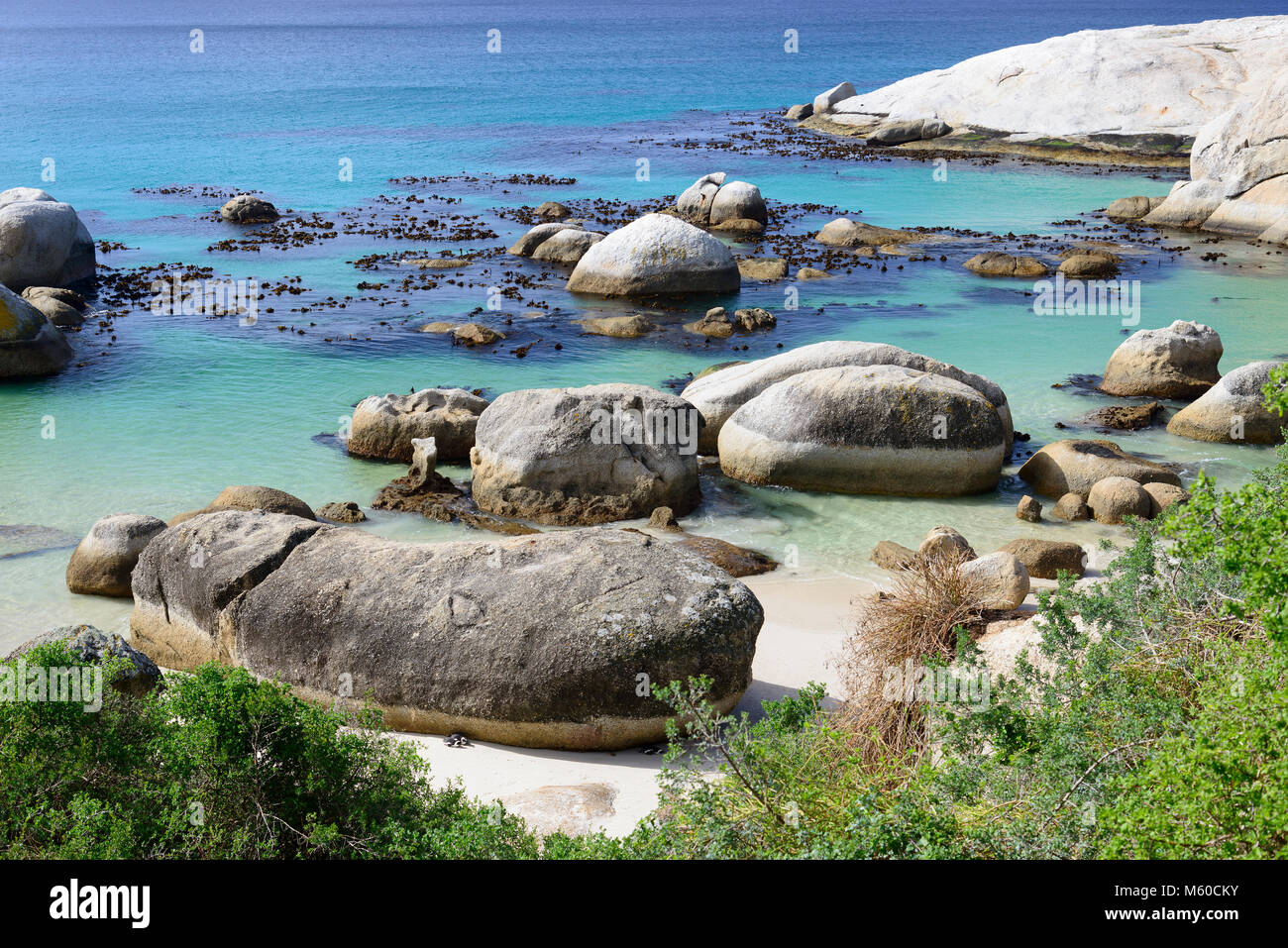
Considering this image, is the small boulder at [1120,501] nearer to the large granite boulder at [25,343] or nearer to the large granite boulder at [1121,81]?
the large granite boulder at [25,343]

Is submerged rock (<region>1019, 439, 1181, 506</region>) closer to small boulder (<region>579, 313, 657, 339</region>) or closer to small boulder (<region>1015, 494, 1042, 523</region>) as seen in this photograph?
small boulder (<region>1015, 494, 1042, 523</region>)

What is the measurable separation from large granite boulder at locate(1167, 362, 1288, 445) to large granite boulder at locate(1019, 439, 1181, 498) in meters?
2.17

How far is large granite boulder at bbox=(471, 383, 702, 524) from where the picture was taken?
16188 mm

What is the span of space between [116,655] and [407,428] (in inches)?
351

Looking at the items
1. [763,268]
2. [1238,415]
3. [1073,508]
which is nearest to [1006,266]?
[763,268]

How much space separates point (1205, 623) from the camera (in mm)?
7879

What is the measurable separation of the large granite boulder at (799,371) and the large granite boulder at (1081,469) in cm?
130

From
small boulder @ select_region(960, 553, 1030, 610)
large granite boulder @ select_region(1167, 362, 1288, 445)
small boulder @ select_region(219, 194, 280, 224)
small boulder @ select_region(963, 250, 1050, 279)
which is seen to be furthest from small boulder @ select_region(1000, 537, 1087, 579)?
small boulder @ select_region(219, 194, 280, 224)

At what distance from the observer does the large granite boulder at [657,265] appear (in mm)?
29031

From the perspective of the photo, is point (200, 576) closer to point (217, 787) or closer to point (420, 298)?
point (217, 787)

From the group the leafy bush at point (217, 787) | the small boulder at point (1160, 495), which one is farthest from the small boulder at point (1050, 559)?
the leafy bush at point (217, 787)

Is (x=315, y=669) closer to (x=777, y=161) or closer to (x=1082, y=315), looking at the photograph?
(x=1082, y=315)

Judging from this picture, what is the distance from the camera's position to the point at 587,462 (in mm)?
16219

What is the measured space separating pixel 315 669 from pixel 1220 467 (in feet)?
46.6
